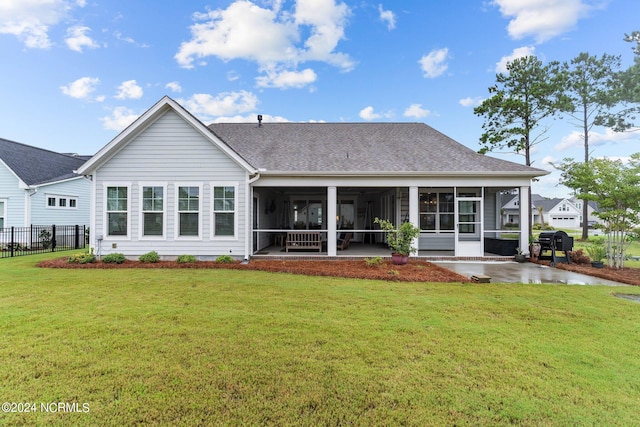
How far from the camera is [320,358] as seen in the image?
11.5 feet

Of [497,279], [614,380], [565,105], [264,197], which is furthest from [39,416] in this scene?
[565,105]

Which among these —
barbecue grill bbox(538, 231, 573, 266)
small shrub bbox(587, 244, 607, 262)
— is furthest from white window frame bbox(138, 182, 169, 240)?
small shrub bbox(587, 244, 607, 262)

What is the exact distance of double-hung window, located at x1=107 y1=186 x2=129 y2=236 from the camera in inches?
435

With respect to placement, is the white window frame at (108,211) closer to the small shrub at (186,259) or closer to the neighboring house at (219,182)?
the neighboring house at (219,182)

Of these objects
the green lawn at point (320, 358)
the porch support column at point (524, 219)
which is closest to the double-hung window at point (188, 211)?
the green lawn at point (320, 358)

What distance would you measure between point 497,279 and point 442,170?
15.4ft

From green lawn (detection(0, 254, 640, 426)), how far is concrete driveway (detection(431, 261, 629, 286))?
1802mm

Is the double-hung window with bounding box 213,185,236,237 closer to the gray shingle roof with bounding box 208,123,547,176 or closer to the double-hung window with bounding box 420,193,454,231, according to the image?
the gray shingle roof with bounding box 208,123,547,176

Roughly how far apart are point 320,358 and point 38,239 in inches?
765

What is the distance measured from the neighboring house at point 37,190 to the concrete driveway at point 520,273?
2027 cm

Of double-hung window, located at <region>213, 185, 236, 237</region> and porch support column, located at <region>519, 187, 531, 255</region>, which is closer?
double-hung window, located at <region>213, 185, 236, 237</region>

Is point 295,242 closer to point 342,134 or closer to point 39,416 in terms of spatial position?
point 342,134

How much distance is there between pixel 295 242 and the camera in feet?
41.1

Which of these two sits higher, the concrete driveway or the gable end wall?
the gable end wall
